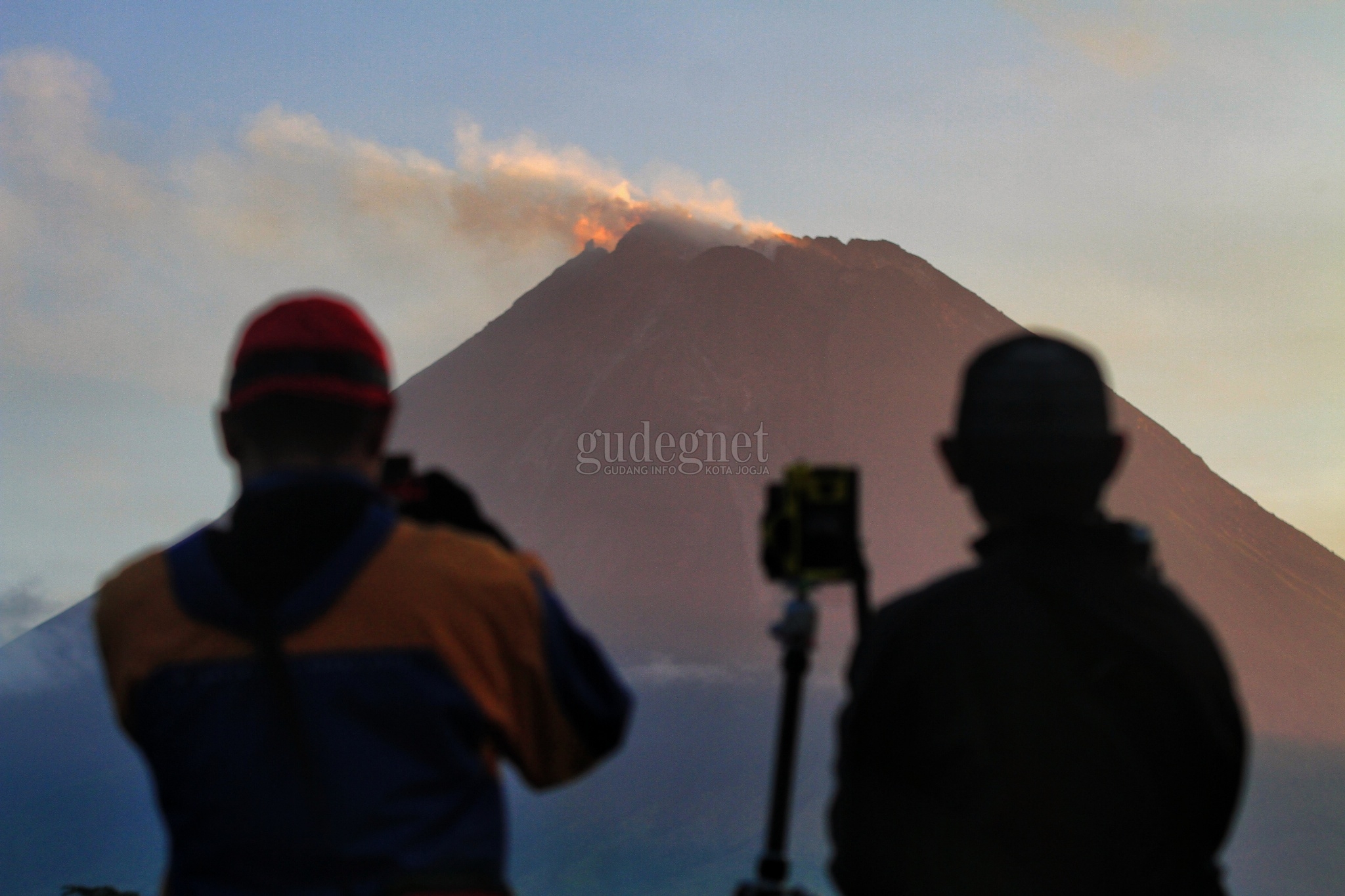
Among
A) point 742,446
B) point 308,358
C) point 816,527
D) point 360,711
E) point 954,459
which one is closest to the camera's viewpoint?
point 360,711

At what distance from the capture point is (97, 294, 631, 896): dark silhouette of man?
201 centimetres

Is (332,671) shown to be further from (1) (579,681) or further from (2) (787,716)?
(2) (787,716)

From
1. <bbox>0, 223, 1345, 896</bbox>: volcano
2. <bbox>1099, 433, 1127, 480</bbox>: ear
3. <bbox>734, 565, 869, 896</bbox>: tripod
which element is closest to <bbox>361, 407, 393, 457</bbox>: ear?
<bbox>734, 565, 869, 896</bbox>: tripod

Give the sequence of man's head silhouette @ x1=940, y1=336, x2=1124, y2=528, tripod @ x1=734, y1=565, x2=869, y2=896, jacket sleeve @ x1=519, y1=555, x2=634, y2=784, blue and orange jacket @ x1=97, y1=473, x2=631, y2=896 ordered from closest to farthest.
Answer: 1. blue and orange jacket @ x1=97, y1=473, x2=631, y2=896
2. jacket sleeve @ x1=519, y1=555, x2=634, y2=784
3. man's head silhouette @ x1=940, y1=336, x2=1124, y2=528
4. tripod @ x1=734, y1=565, x2=869, y2=896

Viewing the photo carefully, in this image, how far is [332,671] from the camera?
6.65 feet

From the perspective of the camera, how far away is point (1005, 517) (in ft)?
7.96

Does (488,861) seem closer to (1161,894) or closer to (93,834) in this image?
(1161,894)

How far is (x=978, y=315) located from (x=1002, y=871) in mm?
121615

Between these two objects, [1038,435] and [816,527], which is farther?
[816,527]

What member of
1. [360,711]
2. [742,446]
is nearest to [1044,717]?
[360,711]

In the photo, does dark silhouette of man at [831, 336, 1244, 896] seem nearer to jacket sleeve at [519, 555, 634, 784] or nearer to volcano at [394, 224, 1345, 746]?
jacket sleeve at [519, 555, 634, 784]

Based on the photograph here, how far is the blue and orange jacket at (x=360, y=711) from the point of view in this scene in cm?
200

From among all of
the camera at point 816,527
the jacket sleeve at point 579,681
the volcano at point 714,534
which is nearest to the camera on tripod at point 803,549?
the camera at point 816,527

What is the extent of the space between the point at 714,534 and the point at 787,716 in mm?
91499
